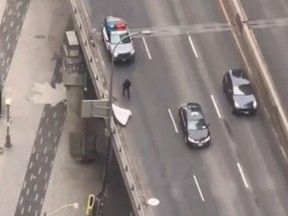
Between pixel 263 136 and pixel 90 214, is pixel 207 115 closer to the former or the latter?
pixel 263 136

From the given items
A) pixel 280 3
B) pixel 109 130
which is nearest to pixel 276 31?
pixel 280 3

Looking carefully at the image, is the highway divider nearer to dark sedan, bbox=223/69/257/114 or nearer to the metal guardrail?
dark sedan, bbox=223/69/257/114

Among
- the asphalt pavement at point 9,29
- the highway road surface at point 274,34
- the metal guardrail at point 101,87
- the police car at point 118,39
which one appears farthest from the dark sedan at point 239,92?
the asphalt pavement at point 9,29

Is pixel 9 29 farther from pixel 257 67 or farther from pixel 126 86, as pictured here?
pixel 257 67

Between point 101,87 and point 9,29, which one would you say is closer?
point 101,87

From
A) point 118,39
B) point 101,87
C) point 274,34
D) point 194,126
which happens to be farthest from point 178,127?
point 274,34

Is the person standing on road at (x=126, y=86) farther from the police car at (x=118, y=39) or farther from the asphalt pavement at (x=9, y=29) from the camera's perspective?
the asphalt pavement at (x=9, y=29)
